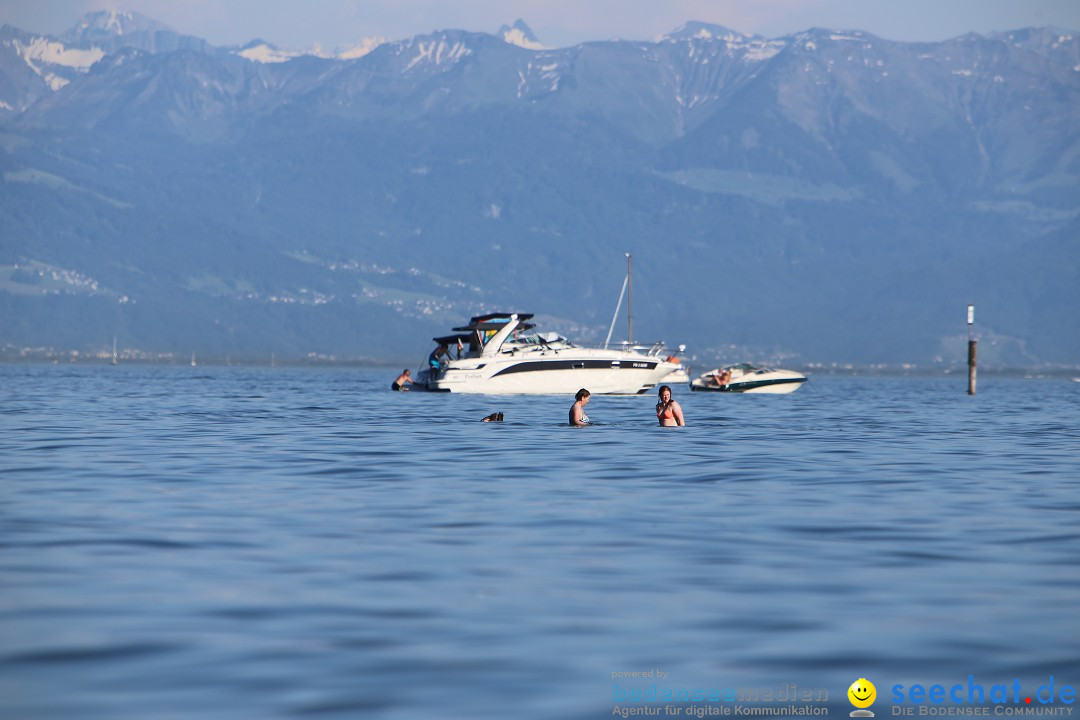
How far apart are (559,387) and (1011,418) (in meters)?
20.7

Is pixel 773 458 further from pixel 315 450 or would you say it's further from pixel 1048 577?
pixel 1048 577

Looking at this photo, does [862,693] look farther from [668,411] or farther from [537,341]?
[537,341]

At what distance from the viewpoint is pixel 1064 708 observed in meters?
11.5

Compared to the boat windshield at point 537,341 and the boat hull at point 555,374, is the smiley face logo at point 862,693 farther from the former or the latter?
the boat windshield at point 537,341

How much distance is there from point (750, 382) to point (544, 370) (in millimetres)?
20603

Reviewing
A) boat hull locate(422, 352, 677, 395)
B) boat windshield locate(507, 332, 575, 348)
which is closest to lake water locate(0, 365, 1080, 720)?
boat hull locate(422, 352, 677, 395)

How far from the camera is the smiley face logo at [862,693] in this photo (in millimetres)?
11508

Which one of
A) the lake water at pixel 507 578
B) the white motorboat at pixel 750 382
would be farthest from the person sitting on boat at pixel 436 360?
the lake water at pixel 507 578

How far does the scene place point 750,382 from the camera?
9056 cm

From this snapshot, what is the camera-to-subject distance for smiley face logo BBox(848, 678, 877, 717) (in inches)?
453

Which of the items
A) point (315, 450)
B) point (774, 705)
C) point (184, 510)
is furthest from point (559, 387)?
point (774, 705)

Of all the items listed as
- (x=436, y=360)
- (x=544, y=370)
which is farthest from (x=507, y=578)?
(x=436, y=360)

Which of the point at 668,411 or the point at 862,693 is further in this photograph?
the point at 668,411

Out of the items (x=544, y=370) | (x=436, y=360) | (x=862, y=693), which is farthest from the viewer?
(x=436, y=360)
